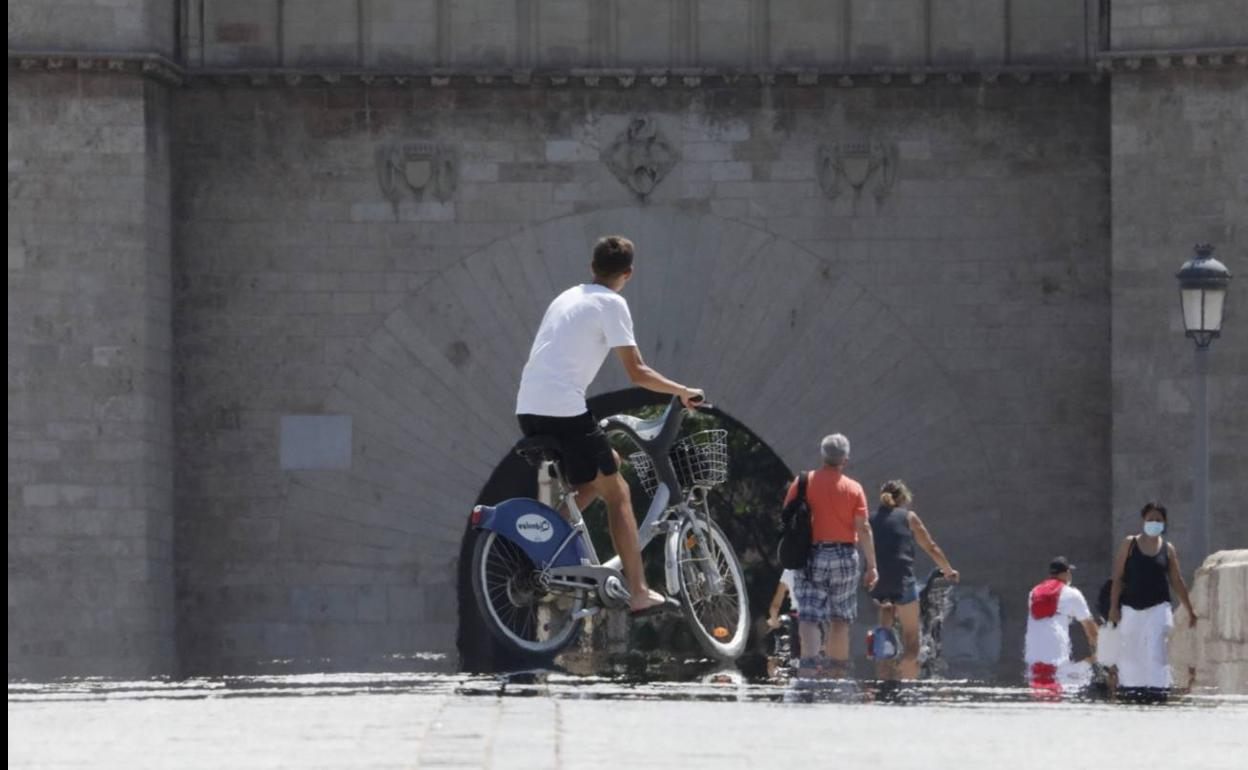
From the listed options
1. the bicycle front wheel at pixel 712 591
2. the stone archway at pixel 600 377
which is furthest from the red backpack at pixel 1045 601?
the stone archway at pixel 600 377

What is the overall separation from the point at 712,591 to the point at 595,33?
11170mm

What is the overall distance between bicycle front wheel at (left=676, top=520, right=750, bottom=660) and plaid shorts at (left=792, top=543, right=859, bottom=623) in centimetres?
227

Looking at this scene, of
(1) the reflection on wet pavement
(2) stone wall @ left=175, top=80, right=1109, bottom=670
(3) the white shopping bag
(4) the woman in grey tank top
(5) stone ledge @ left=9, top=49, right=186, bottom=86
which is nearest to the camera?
(1) the reflection on wet pavement

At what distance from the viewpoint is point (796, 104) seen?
23328 mm

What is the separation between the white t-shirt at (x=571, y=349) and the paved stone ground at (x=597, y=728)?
128cm

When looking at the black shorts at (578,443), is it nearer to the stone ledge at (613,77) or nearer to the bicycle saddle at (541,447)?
the bicycle saddle at (541,447)

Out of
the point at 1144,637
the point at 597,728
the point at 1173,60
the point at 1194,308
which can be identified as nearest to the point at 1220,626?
the point at 1144,637

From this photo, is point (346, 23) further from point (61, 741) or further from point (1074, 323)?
point (61, 741)

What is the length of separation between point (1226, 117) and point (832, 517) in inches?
311

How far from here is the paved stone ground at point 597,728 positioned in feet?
26.4

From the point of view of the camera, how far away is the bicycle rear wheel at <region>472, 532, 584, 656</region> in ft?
39.7

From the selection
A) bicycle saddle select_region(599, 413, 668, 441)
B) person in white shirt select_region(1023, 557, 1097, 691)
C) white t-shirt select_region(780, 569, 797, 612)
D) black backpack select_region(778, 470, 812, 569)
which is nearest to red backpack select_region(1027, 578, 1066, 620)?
person in white shirt select_region(1023, 557, 1097, 691)

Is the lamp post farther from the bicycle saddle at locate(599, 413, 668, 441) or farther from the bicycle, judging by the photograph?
the bicycle saddle at locate(599, 413, 668, 441)

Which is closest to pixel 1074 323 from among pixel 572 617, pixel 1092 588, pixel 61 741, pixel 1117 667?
pixel 1092 588
